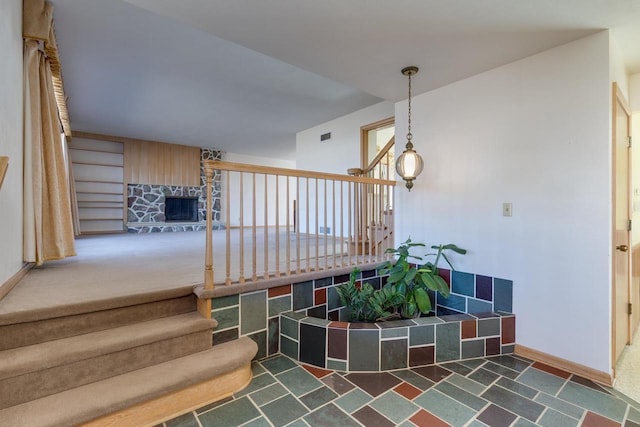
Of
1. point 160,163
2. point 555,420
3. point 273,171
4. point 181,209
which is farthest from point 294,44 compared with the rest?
point 181,209

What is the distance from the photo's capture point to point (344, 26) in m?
2.00

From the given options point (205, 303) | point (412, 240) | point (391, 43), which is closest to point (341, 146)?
A: point (412, 240)

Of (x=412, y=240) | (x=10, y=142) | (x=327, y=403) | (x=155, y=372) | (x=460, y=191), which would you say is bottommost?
(x=327, y=403)

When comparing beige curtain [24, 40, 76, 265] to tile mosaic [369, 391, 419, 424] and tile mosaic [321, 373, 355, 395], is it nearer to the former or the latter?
tile mosaic [321, 373, 355, 395]

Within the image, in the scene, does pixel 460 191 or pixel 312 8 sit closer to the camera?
pixel 312 8

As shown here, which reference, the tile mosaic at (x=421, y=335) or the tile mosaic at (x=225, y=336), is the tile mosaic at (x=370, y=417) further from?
the tile mosaic at (x=225, y=336)

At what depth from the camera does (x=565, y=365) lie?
7.02 feet

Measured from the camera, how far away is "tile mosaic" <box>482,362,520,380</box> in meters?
2.06

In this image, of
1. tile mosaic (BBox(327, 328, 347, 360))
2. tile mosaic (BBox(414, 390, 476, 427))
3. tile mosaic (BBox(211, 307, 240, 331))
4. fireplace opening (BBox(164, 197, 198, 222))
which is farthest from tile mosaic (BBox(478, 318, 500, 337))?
fireplace opening (BBox(164, 197, 198, 222))

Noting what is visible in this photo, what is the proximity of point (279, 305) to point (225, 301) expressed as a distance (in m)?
0.46

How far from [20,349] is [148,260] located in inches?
69.6

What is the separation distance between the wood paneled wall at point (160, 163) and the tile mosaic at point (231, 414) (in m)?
7.10

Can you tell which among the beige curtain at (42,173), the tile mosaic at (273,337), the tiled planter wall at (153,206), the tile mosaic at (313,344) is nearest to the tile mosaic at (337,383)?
the tile mosaic at (313,344)

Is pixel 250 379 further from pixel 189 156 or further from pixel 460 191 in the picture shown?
pixel 189 156
